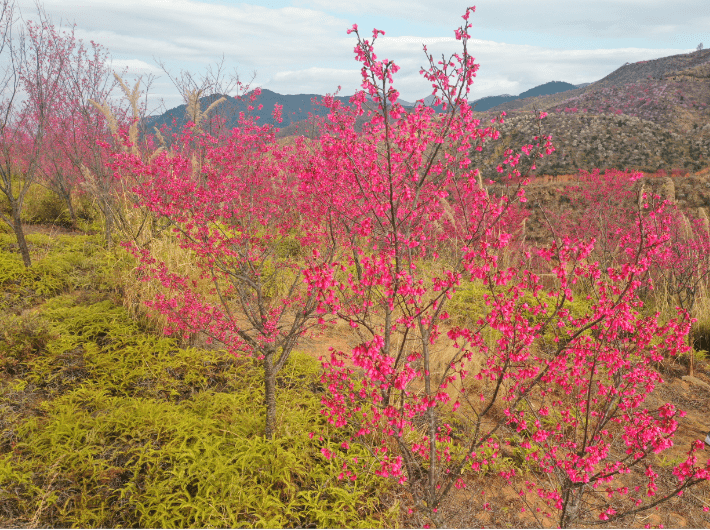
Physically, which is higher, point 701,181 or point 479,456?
point 701,181

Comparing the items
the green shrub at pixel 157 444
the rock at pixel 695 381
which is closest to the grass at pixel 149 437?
the green shrub at pixel 157 444

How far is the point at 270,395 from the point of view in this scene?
350 centimetres

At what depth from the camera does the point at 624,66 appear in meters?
57.7

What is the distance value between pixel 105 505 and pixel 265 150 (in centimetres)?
351

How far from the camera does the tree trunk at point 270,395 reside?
3.43 m

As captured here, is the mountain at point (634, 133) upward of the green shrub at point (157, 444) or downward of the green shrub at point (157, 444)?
upward

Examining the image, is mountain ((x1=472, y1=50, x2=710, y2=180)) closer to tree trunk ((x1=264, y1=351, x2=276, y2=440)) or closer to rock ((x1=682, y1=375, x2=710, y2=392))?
rock ((x1=682, y1=375, x2=710, y2=392))

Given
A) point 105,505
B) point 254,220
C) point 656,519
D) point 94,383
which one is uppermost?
point 254,220

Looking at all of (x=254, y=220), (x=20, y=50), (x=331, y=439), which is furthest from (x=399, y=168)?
(x=20, y=50)

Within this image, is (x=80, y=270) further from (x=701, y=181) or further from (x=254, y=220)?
(x=701, y=181)

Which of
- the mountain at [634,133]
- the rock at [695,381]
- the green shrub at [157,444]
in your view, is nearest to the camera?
the green shrub at [157,444]

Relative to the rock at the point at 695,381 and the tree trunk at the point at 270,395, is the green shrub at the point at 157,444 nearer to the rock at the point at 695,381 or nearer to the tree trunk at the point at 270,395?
the tree trunk at the point at 270,395

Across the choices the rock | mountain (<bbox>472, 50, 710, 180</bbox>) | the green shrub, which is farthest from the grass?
mountain (<bbox>472, 50, 710, 180</bbox>)

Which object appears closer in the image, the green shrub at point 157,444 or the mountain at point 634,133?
the green shrub at point 157,444
